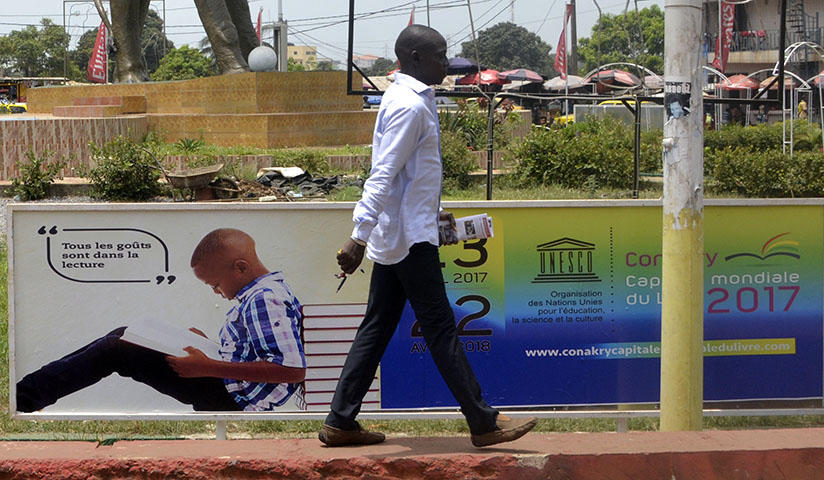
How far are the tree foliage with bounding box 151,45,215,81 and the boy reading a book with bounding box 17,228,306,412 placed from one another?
225ft

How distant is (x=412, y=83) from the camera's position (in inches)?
156

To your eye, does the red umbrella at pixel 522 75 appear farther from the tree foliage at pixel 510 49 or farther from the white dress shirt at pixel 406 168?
the white dress shirt at pixel 406 168

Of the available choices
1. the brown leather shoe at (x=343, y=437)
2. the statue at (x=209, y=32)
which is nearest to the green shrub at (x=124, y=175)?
the statue at (x=209, y=32)

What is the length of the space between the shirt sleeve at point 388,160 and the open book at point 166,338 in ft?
4.42

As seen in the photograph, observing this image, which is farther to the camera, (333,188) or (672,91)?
(333,188)

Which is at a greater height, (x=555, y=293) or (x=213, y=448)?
(x=555, y=293)

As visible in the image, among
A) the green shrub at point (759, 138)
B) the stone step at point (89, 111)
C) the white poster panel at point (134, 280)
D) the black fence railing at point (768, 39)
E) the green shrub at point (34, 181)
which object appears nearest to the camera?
the white poster panel at point (134, 280)

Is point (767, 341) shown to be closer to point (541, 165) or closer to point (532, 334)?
point (532, 334)

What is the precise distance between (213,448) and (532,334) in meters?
1.61

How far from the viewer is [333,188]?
1481cm

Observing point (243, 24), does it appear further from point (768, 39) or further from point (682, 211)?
point (768, 39)

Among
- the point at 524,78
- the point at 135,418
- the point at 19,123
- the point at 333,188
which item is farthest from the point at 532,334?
the point at 524,78

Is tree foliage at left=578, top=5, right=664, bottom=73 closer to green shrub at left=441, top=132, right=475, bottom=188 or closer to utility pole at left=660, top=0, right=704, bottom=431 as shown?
green shrub at left=441, top=132, right=475, bottom=188

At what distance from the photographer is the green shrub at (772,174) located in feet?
53.3
